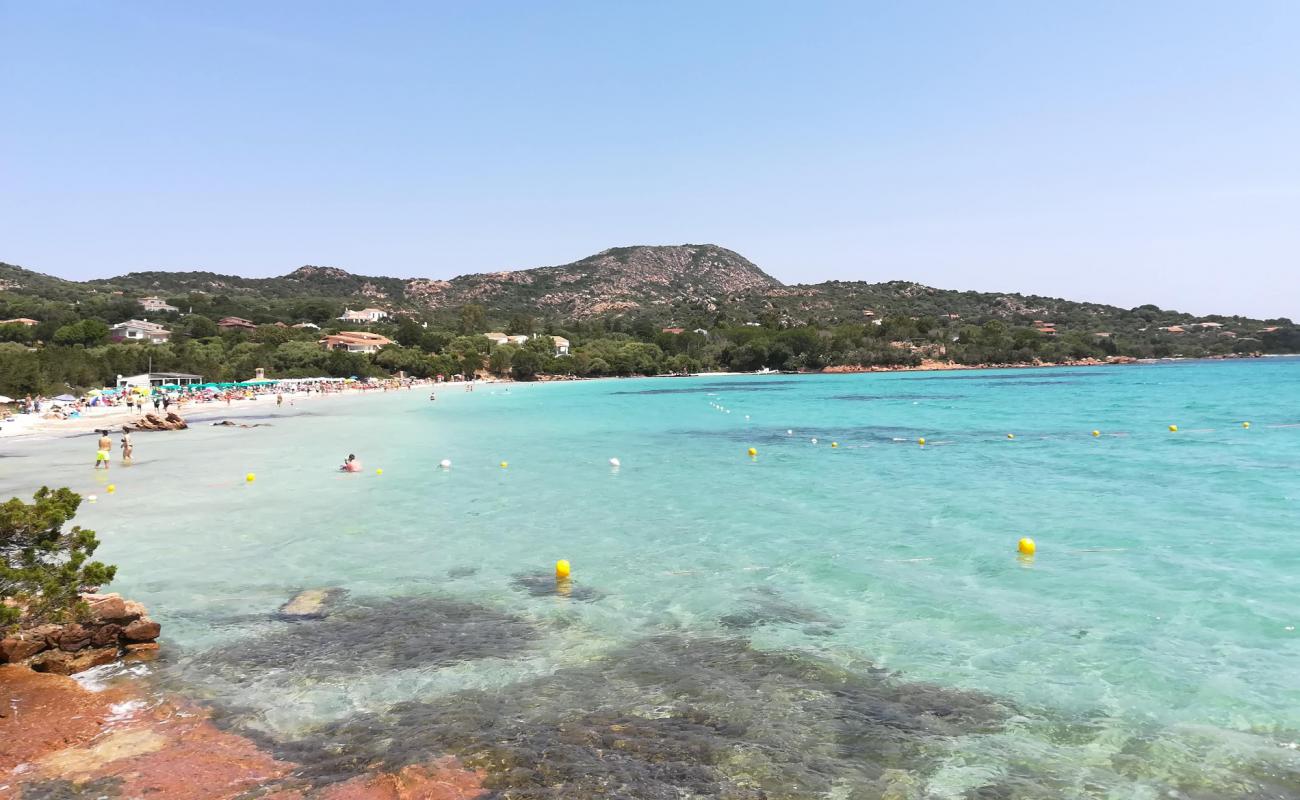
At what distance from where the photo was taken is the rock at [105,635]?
28.1 feet

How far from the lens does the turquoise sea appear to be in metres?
6.38

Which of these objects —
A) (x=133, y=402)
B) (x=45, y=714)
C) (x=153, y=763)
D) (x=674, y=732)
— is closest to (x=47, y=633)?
(x=45, y=714)

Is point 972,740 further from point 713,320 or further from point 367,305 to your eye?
point 367,305

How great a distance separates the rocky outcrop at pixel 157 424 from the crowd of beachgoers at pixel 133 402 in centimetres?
155

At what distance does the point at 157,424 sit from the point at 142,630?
3871 cm

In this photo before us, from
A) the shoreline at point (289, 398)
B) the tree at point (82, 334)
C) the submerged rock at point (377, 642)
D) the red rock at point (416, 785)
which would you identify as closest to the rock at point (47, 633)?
the submerged rock at point (377, 642)

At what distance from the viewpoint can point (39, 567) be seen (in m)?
7.92

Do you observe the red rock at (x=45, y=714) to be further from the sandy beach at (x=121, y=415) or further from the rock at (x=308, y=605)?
the sandy beach at (x=121, y=415)

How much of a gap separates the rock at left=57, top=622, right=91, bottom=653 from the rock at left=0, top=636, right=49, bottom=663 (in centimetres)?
18

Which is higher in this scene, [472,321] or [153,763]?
[472,321]

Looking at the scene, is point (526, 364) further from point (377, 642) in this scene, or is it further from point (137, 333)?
point (377, 642)

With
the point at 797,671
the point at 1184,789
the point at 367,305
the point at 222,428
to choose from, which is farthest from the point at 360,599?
the point at 367,305

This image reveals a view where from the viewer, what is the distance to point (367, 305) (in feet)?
638

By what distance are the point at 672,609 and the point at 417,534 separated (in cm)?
705
